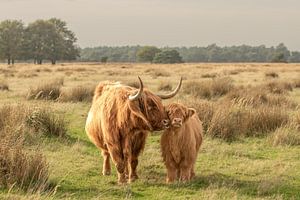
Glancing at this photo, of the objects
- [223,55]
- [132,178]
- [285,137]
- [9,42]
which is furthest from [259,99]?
[223,55]

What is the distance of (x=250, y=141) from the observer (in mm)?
11578

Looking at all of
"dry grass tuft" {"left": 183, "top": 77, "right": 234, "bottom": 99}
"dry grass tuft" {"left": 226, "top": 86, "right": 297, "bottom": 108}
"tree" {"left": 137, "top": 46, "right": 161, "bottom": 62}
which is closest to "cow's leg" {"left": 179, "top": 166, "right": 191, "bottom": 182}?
"dry grass tuft" {"left": 226, "top": 86, "right": 297, "bottom": 108}

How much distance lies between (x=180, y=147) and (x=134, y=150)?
0.70 metres

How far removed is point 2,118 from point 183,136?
15.1 feet

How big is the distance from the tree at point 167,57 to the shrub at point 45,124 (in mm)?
79149

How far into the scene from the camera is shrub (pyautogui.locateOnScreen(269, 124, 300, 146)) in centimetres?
1115

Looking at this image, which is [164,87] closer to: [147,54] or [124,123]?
[124,123]

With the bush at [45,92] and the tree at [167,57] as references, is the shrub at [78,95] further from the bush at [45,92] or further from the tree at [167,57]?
the tree at [167,57]

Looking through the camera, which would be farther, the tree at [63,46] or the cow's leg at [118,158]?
the tree at [63,46]

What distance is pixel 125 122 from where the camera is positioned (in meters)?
7.78

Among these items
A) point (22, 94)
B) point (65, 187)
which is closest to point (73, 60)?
point (22, 94)

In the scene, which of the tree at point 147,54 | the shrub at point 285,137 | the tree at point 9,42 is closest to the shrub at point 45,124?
the shrub at point 285,137

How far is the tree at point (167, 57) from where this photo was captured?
91.7 metres

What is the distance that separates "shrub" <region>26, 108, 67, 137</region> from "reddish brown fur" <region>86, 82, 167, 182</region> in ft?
9.34
